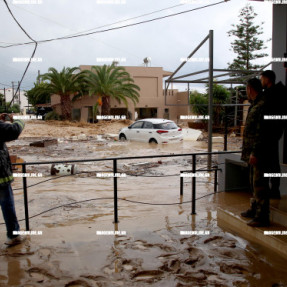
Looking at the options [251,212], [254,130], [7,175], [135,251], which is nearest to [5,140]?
[7,175]

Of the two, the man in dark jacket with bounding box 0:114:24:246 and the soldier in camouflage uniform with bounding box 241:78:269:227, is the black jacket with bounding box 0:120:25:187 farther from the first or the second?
the soldier in camouflage uniform with bounding box 241:78:269:227

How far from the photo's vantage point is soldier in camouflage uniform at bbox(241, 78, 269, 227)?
3.44 metres

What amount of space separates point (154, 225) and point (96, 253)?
125 cm

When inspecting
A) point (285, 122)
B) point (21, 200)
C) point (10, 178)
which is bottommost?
point (21, 200)

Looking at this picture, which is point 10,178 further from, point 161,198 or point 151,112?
point 151,112

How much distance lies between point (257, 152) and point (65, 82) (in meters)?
27.3

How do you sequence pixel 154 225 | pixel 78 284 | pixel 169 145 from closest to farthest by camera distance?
1. pixel 78 284
2. pixel 154 225
3. pixel 169 145

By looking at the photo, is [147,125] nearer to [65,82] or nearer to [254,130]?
[254,130]

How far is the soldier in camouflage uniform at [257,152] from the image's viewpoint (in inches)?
136

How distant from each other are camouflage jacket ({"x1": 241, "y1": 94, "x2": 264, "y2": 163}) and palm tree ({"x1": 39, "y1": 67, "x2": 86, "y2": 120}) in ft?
87.2

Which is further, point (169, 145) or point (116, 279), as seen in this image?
point (169, 145)

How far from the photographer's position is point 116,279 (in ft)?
9.70

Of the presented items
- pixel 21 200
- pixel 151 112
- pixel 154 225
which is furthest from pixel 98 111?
pixel 154 225

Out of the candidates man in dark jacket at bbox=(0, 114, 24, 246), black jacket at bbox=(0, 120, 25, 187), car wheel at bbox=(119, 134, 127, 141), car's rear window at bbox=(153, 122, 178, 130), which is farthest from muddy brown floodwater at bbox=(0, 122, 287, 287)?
car wheel at bbox=(119, 134, 127, 141)
